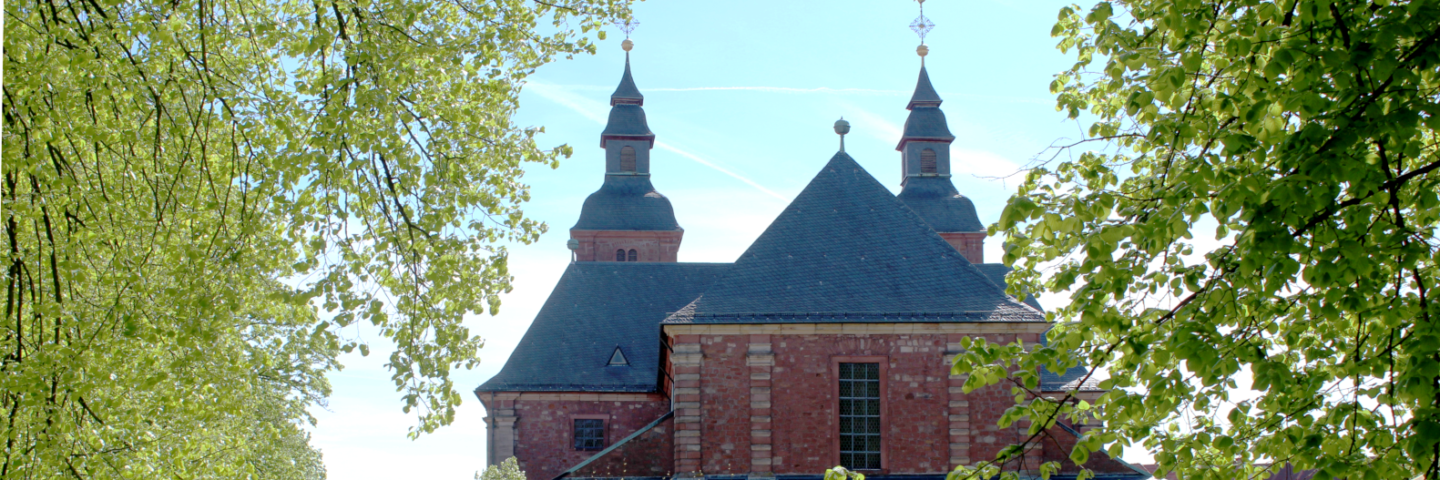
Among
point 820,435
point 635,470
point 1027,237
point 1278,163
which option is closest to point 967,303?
point 820,435

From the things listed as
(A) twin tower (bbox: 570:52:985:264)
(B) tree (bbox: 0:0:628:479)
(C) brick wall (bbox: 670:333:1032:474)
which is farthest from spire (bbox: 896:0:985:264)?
(B) tree (bbox: 0:0:628:479)

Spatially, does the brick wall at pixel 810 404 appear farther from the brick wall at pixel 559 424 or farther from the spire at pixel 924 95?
the spire at pixel 924 95

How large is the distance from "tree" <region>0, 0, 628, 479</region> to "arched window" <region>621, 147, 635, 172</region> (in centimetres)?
3320

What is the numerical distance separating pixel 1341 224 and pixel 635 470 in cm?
1544

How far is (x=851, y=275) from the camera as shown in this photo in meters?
19.0

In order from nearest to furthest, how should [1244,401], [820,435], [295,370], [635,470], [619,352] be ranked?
[1244,401] → [820,435] → [635,470] → [295,370] → [619,352]

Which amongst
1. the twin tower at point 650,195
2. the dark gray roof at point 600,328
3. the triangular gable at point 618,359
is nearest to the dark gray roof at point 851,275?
the dark gray roof at point 600,328

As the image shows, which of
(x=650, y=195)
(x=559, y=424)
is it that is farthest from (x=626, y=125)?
(x=559, y=424)

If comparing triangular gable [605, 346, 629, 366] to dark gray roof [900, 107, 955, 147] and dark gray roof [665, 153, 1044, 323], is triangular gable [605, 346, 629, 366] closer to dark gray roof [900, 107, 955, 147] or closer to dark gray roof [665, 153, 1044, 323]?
dark gray roof [665, 153, 1044, 323]

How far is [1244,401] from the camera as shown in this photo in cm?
612

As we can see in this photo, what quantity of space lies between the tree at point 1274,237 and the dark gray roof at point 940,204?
3258 cm

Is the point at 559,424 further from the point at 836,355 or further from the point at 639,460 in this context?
the point at 836,355

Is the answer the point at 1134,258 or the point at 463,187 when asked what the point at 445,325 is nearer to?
the point at 463,187

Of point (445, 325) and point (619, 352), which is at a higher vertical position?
point (619, 352)
